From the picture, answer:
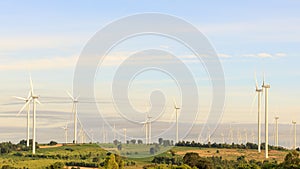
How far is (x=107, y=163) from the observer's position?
160 m

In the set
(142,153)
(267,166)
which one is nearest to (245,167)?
(267,166)

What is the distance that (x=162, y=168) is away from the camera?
159500 millimetres

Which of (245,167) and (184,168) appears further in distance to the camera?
(245,167)

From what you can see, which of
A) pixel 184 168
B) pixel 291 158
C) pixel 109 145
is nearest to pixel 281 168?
pixel 291 158

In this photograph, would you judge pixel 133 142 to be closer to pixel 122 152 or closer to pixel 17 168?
pixel 122 152

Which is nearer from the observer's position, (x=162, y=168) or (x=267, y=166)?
(x=162, y=168)

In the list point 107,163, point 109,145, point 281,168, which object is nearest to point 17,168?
point 109,145

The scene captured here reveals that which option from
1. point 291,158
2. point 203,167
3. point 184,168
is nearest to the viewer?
point 184,168

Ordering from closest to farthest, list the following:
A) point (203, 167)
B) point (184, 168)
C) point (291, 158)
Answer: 1. point (184, 168)
2. point (291, 158)
3. point (203, 167)

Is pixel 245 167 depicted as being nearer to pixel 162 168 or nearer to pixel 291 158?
pixel 291 158

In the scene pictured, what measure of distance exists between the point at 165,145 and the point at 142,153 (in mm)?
21805

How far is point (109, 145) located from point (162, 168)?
4130 cm

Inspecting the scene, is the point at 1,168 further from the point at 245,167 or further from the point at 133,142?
the point at 245,167

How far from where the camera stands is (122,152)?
19875 cm
